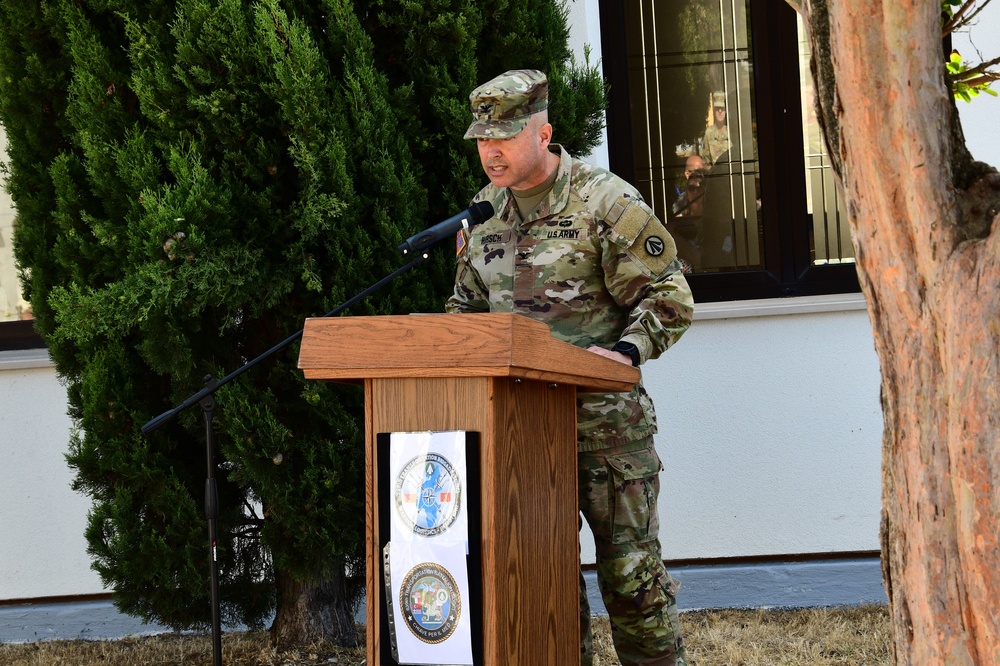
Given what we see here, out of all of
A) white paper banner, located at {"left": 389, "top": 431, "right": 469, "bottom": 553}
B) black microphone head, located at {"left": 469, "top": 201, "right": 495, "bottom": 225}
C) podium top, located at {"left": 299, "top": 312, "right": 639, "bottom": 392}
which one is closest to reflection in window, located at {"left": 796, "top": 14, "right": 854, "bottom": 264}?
black microphone head, located at {"left": 469, "top": 201, "right": 495, "bottom": 225}

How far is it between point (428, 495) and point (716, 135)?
3621 mm

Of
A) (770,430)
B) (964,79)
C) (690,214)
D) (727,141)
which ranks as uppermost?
(727,141)

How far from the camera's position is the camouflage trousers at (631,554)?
3293 mm

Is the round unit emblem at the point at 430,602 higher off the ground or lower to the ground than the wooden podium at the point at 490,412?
lower

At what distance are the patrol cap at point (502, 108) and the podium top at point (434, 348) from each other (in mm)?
818

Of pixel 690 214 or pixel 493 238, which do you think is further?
pixel 690 214

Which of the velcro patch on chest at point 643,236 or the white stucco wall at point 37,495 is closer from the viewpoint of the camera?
the velcro patch on chest at point 643,236

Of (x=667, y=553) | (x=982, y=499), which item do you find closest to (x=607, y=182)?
(x=982, y=499)

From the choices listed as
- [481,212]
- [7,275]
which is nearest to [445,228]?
[481,212]

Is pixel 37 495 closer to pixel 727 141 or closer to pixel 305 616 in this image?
pixel 305 616

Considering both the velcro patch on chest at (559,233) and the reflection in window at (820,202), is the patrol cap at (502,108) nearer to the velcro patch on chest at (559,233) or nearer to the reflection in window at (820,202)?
the velcro patch on chest at (559,233)

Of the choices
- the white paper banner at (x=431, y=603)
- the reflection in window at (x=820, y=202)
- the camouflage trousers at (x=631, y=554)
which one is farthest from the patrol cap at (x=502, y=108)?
the reflection in window at (x=820, y=202)

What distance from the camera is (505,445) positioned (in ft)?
8.66

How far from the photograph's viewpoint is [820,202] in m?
5.73
